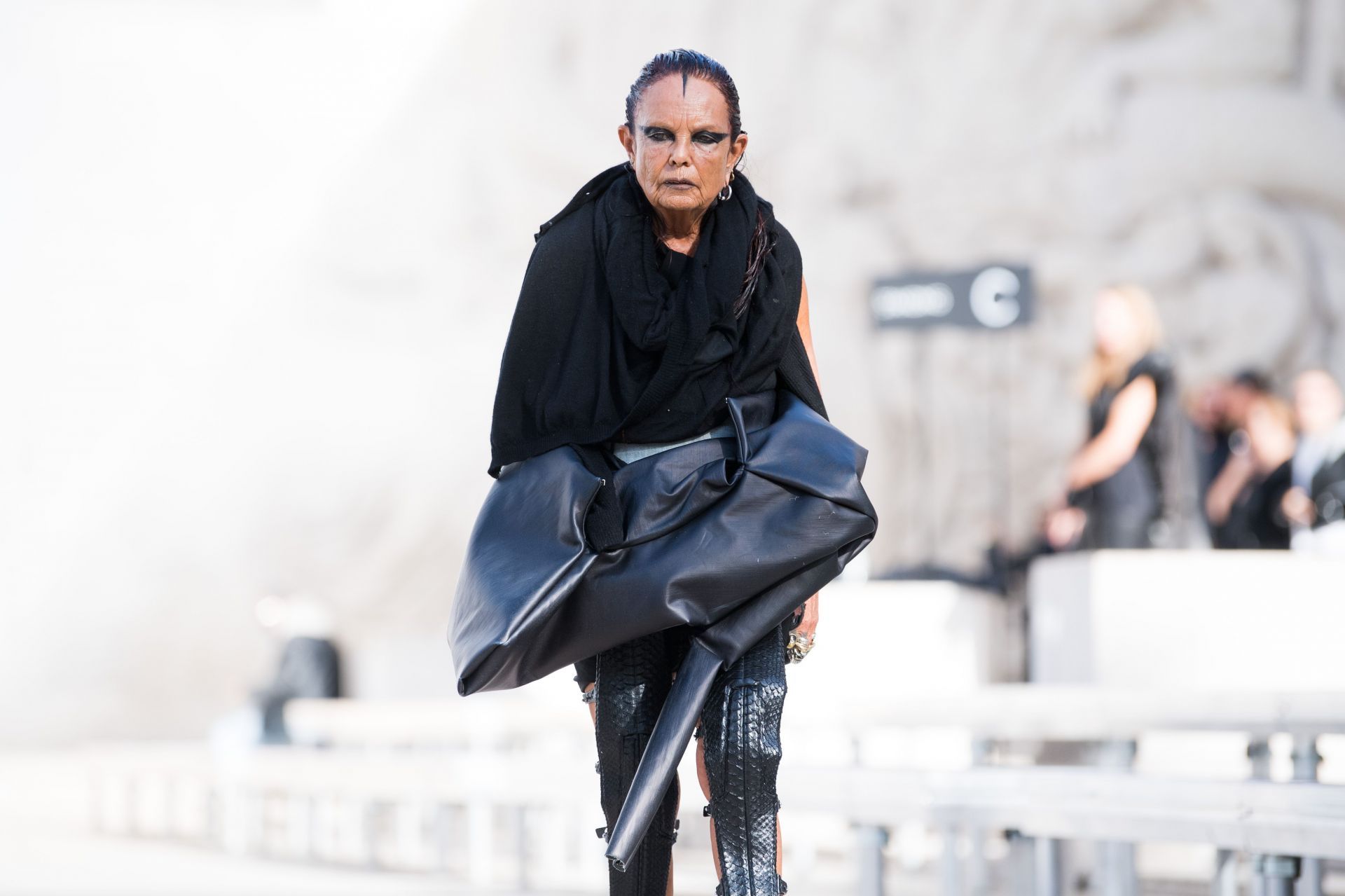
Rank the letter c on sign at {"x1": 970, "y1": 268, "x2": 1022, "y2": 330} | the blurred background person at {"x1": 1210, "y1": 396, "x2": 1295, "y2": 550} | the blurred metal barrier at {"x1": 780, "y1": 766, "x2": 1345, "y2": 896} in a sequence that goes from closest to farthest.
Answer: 1. the blurred metal barrier at {"x1": 780, "y1": 766, "x2": 1345, "y2": 896}
2. the blurred background person at {"x1": 1210, "y1": 396, "x2": 1295, "y2": 550}
3. the letter c on sign at {"x1": 970, "y1": 268, "x2": 1022, "y2": 330}

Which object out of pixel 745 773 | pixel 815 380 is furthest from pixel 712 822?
pixel 815 380

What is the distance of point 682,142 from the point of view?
111 inches

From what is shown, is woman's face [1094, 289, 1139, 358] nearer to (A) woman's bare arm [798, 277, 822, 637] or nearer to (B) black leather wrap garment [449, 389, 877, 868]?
(A) woman's bare arm [798, 277, 822, 637]

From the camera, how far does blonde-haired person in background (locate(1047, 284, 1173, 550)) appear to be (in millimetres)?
6699

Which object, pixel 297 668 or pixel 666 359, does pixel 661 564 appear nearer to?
pixel 666 359

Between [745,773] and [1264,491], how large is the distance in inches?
221

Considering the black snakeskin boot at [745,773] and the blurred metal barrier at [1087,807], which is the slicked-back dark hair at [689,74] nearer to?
the black snakeskin boot at [745,773]

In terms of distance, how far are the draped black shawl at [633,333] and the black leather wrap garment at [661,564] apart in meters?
0.06

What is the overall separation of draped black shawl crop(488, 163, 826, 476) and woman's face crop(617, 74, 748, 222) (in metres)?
0.07

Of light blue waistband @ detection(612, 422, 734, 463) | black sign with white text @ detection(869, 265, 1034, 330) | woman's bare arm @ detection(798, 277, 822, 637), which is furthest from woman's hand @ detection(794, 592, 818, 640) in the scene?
black sign with white text @ detection(869, 265, 1034, 330)

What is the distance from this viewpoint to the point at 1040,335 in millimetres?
16469

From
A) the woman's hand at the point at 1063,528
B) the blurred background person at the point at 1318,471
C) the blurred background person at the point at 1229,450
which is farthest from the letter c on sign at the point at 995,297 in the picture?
the blurred background person at the point at 1318,471

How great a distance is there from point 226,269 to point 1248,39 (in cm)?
924

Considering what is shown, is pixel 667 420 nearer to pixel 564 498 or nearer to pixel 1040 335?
pixel 564 498
